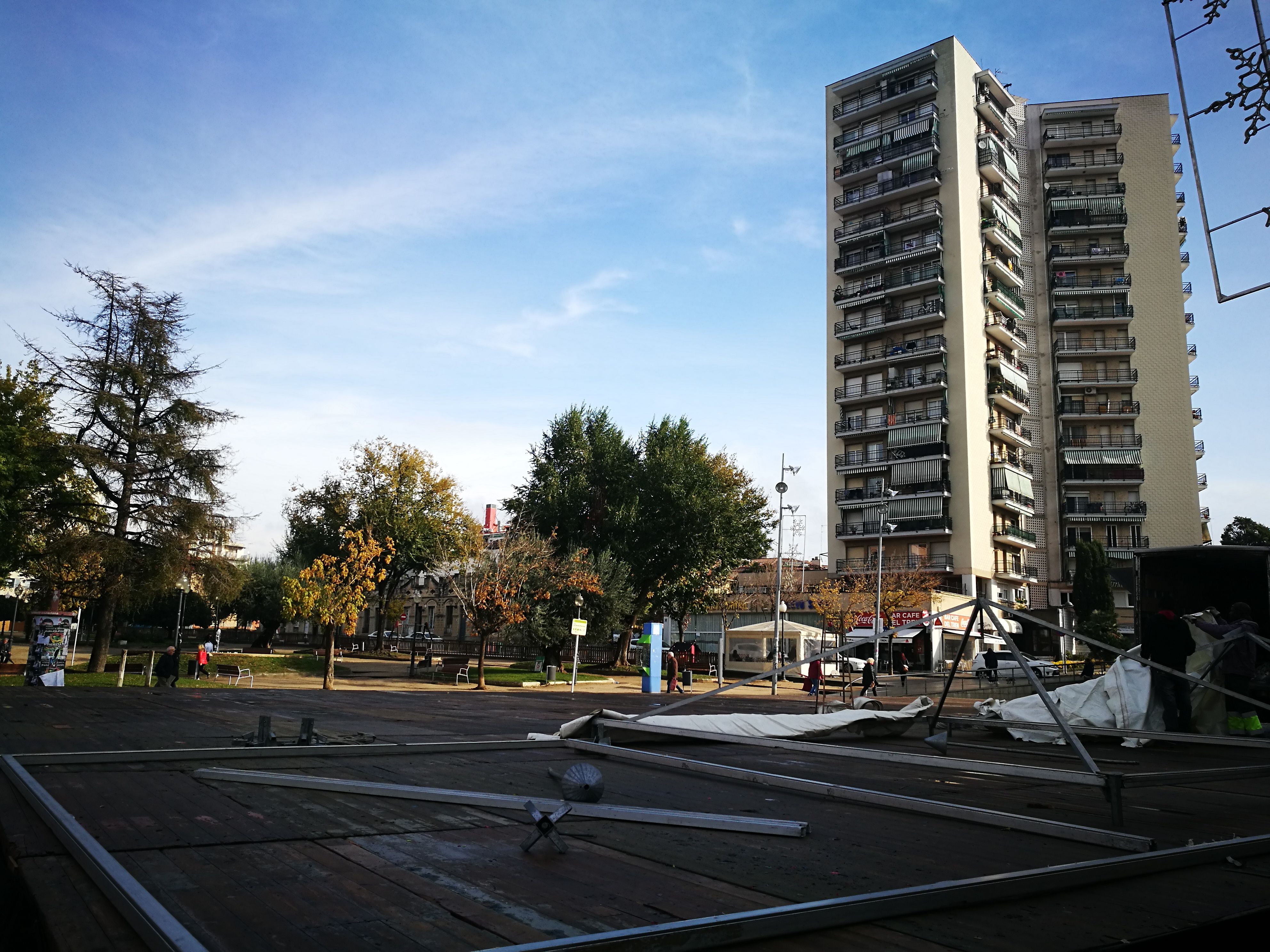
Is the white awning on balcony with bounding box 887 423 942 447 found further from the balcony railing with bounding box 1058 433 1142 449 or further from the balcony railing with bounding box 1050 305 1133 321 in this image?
the balcony railing with bounding box 1050 305 1133 321

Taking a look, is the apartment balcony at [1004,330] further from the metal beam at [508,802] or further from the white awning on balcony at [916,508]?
the metal beam at [508,802]

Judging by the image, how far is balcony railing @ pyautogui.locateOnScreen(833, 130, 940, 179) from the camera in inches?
2368

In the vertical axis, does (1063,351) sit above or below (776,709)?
above

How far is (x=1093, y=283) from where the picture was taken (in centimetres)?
6506

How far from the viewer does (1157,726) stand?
11.8 metres

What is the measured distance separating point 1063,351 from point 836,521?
72.8ft

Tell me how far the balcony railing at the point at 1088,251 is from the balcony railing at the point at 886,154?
540 inches

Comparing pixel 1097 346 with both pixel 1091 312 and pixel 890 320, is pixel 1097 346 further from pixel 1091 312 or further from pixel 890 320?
pixel 890 320

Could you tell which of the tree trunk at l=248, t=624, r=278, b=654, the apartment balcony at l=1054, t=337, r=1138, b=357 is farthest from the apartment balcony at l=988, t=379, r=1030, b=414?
the tree trunk at l=248, t=624, r=278, b=654

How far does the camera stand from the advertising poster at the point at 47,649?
20000mm

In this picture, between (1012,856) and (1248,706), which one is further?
(1248,706)

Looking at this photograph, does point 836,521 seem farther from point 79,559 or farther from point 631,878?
point 631,878

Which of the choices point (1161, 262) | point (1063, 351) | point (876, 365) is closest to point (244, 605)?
point (876, 365)

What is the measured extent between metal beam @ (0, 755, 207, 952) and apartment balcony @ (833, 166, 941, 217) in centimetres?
6374
